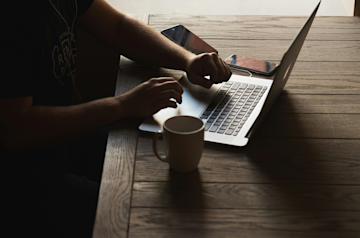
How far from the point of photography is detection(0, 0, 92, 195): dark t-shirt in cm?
74

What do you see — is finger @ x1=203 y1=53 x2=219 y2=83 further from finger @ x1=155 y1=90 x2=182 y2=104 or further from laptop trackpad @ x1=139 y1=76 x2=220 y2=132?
finger @ x1=155 y1=90 x2=182 y2=104

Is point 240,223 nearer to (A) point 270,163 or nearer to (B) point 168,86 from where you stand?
(A) point 270,163

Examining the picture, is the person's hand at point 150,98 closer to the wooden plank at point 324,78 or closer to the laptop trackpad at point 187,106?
the laptop trackpad at point 187,106

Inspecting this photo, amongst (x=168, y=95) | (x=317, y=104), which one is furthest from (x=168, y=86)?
(x=317, y=104)

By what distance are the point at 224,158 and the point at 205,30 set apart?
2.58 feet

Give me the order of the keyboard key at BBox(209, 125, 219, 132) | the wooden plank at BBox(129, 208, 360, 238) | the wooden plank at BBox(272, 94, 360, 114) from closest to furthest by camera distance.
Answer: the wooden plank at BBox(129, 208, 360, 238), the keyboard key at BBox(209, 125, 219, 132), the wooden plank at BBox(272, 94, 360, 114)

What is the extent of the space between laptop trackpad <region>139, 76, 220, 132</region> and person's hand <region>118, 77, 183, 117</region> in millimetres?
22

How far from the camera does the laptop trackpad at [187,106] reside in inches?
32.9

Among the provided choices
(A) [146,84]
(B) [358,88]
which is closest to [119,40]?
(A) [146,84]

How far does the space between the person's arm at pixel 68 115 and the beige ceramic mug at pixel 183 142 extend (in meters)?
0.17

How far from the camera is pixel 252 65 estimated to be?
1.13 m

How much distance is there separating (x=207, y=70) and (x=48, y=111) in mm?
447

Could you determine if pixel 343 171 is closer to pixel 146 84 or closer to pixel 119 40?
pixel 146 84

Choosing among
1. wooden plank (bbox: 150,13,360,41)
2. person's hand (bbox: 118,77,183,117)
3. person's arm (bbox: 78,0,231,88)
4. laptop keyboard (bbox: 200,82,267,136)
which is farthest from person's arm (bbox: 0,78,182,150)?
A: wooden plank (bbox: 150,13,360,41)
